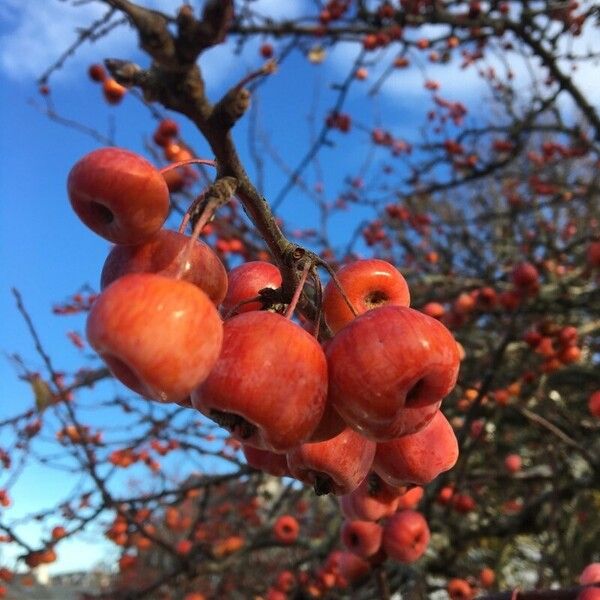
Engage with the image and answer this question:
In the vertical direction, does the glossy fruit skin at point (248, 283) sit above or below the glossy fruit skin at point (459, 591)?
above

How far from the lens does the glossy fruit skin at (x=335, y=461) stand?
1.04 m

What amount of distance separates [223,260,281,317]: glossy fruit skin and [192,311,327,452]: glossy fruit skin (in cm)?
27

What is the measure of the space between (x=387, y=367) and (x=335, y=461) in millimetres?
236

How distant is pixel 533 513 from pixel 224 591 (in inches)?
139

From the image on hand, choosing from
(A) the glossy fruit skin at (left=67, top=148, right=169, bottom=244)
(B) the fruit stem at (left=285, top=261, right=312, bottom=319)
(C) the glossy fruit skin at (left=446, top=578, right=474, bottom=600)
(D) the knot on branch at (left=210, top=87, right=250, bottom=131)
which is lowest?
(C) the glossy fruit skin at (left=446, top=578, right=474, bottom=600)

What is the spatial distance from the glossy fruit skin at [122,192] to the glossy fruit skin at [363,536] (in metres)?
1.67

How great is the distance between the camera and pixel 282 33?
5.46 metres

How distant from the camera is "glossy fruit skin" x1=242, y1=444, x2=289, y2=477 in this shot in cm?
118

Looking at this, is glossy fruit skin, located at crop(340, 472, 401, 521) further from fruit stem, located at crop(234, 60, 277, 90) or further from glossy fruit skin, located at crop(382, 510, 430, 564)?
fruit stem, located at crop(234, 60, 277, 90)

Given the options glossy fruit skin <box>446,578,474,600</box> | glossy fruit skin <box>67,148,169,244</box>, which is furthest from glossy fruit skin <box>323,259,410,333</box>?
glossy fruit skin <box>446,578,474,600</box>

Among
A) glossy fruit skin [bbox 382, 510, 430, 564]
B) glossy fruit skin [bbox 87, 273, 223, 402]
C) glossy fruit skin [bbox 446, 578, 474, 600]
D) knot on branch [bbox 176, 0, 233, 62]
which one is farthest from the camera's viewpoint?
glossy fruit skin [bbox 446, 578, 474, 600]

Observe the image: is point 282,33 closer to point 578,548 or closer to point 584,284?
point 584,284

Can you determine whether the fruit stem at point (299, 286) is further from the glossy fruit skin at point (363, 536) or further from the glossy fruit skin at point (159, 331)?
the glossy fruit skin at point (363, 536)

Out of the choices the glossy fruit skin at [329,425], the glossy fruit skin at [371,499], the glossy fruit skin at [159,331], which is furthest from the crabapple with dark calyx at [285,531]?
the glossy fruit skin at [159,331]
